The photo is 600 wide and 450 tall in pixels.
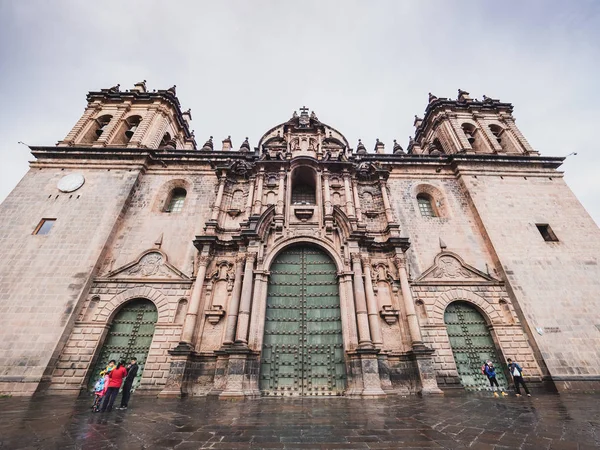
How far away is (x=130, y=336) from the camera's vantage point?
11.7 m

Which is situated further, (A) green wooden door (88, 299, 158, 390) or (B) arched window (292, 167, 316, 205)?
(B) arched window (292, 167, 316, 205)

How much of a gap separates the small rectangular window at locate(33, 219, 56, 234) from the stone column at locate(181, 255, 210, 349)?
825 centimetres

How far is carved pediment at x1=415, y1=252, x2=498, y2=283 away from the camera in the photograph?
1330 cm

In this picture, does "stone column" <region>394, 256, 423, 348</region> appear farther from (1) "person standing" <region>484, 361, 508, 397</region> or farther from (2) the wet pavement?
(2) the wet pavement

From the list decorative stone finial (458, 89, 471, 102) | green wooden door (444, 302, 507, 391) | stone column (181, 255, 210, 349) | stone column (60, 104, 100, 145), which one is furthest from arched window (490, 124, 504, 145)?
stone column (60, 104, 100, 145)

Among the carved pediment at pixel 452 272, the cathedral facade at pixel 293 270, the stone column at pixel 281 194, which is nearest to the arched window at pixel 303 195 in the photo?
the cathedral facade at pixel 293 270

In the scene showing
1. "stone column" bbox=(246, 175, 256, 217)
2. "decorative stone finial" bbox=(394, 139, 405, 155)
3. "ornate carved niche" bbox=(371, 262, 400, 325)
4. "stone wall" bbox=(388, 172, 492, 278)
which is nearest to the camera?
"ornate carved niche" bbox=(371, 262, 400, 325)

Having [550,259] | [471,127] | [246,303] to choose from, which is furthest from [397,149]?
[246,303]

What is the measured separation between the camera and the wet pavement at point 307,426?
165 inches

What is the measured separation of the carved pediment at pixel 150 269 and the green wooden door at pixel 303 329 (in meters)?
4.54

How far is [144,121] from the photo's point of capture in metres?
19.3

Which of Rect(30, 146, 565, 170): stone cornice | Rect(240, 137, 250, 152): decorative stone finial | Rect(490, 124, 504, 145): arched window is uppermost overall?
Rect(490, 124, 504, 145): arched window

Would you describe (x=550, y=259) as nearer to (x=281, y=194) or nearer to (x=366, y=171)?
(x=366, y=171)

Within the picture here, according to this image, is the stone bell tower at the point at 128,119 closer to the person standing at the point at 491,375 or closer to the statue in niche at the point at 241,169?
the statue in niche at the point at 241,169
